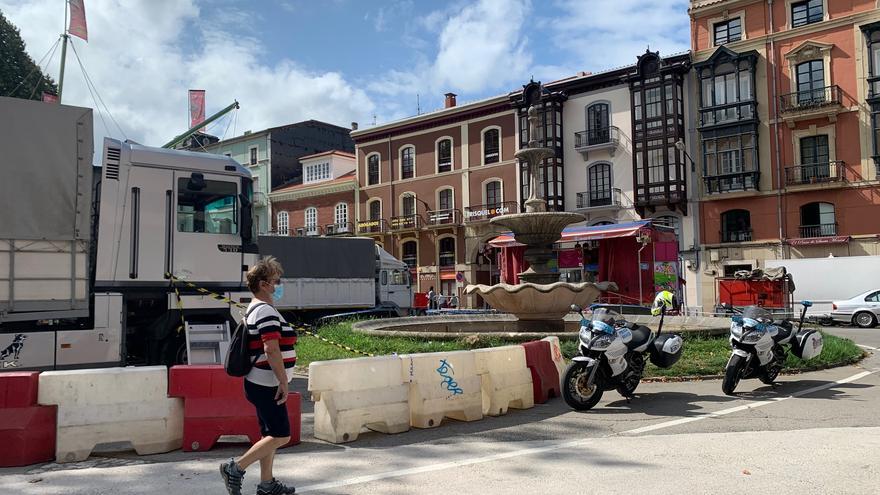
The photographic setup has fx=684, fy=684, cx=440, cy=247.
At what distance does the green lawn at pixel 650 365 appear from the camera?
9984mm

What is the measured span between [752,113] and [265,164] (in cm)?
3716

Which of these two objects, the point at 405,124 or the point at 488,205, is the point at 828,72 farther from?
the point at 405,124

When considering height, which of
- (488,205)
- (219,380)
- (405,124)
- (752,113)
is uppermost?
(405,124)

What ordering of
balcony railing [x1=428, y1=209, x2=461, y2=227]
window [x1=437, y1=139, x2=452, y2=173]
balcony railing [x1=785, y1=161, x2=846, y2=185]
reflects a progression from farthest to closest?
1. window [x1=437, y1=139, x2=452, y2=173]
2. balcony railing [x1=428, y1=209, x2=461, y2=227]
3. balcony railing [x1=785, y1=161, x2=846, y2=185]

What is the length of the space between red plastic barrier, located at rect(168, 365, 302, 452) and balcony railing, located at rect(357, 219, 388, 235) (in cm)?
4137

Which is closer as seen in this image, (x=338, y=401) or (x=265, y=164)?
(x=338, y=401)

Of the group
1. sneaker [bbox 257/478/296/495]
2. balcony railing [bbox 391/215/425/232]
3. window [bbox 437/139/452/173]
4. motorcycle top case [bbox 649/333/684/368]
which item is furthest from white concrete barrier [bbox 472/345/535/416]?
window [bbox 437/139/452/173]

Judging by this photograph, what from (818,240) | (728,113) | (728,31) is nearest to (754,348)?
(818,240)

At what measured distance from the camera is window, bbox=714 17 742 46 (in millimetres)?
34312

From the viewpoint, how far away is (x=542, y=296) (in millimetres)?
12602

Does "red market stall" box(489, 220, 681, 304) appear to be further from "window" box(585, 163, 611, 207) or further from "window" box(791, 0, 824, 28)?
"window" box(791, 0, 824, 28)

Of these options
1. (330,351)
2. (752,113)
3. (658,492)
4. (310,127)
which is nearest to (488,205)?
(752,113)

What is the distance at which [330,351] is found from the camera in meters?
12.0

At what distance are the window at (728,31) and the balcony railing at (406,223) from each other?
21.0 metres
